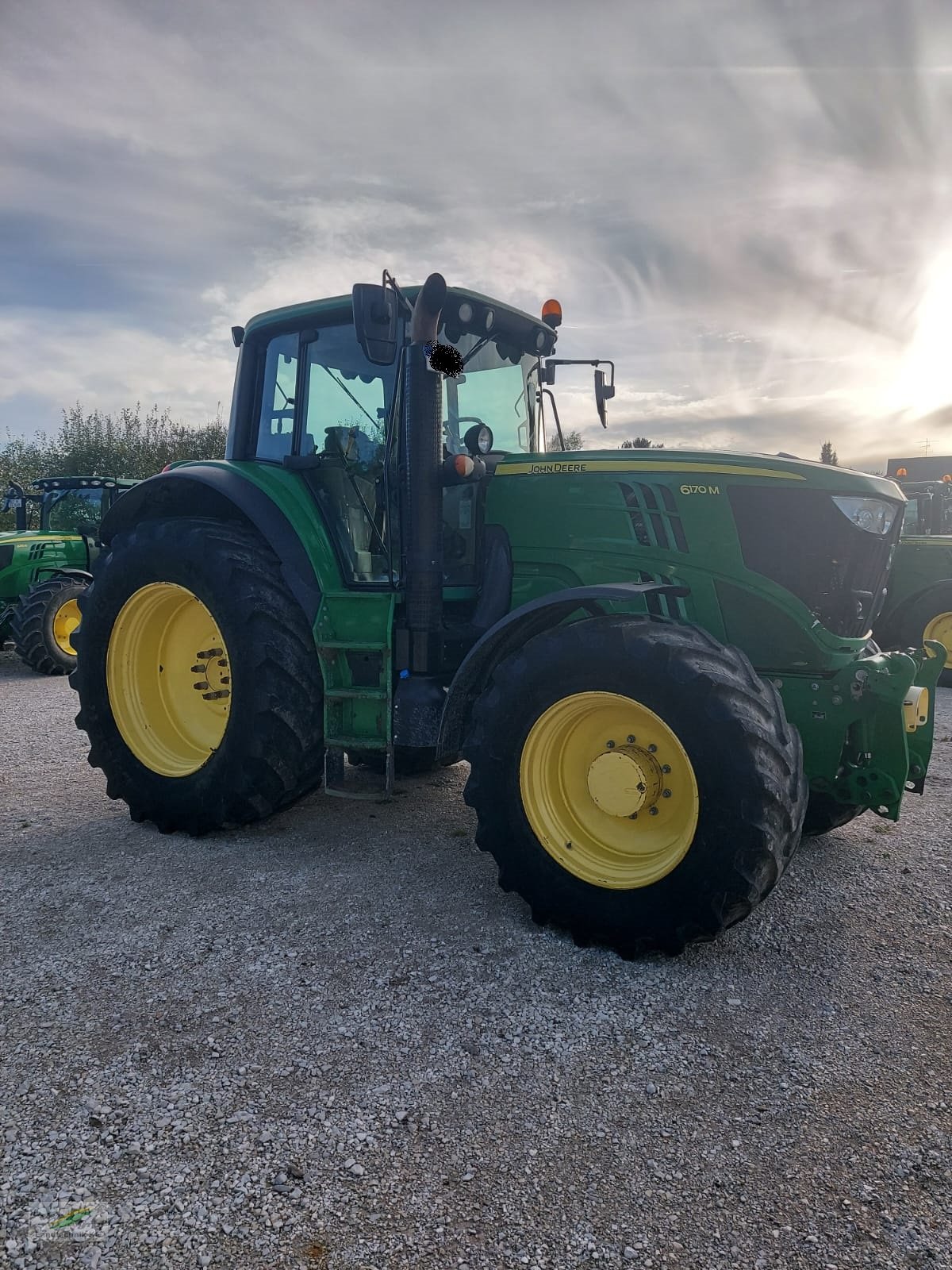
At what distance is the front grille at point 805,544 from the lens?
11.1ft

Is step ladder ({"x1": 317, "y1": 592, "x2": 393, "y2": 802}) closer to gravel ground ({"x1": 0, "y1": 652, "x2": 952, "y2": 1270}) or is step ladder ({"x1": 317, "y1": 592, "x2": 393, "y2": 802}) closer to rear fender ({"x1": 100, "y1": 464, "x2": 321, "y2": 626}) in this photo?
rear fender ({"x1": 100, "y1": 464, "x2": 321, "y2": 626})

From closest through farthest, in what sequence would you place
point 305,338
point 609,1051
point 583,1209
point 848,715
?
point 583,1209 → point 609,1051 → point 848,715 → point 305,338

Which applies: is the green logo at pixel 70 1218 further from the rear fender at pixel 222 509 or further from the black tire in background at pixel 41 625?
the black tire in background at pixel 41 625

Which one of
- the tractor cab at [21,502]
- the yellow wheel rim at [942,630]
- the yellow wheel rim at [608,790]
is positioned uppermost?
the tractor cab at [21,502]

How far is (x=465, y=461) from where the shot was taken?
11.8ft

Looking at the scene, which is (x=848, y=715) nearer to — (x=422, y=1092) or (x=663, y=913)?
(x=663, y=913)

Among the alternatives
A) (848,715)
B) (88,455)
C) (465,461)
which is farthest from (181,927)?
(88,455)

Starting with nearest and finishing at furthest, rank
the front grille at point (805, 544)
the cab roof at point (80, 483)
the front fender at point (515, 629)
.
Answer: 1. the front fender at point (515, 629)
2. the front grille at point (805, 544)
3. the cab roof at point (80, 483)

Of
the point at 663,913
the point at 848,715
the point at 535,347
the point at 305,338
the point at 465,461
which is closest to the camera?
the point at 663,913

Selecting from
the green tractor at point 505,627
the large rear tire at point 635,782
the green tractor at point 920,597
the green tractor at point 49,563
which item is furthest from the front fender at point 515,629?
the green tractor at point 920,597

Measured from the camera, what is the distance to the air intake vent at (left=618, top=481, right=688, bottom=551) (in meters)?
3.44

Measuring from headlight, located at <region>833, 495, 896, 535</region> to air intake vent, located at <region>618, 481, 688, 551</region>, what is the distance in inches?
25.1

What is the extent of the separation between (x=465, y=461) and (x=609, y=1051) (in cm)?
227

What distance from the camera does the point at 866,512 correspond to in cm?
348
